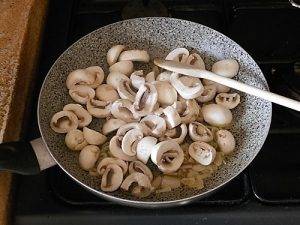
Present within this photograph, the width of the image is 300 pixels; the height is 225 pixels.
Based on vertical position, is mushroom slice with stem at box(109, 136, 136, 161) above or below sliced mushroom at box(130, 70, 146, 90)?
below

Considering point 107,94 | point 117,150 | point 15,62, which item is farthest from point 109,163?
point 15,62

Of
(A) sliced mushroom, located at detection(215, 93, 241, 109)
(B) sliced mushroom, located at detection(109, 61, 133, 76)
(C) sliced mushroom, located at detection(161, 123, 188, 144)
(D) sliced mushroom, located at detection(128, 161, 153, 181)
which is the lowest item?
(D) sliced mushroom, located at detection(128, 161, 153, 181)

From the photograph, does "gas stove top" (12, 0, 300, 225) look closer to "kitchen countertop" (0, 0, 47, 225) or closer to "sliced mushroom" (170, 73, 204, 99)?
"kitchen countertop" (0, 0, 47, 225)

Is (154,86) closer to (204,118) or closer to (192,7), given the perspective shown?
(204,118)

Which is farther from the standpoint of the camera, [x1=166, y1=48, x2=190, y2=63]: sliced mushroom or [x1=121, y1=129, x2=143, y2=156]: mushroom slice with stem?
[x1=166, y1=48, x2=190, y2=63]: sliced mushroom

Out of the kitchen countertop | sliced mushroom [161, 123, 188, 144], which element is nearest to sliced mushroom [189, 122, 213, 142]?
sliced mushroom [161, 123, 188, 144]

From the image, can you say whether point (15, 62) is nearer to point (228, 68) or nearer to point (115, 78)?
point (115, 78)

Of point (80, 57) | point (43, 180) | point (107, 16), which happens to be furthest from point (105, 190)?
point (107, 16)
